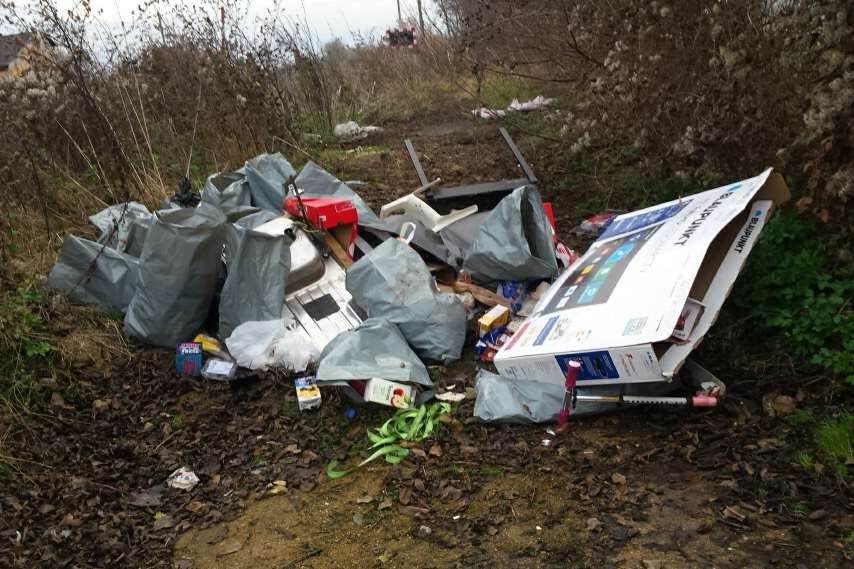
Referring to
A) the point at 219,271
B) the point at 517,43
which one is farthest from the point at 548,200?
the point at 219,271

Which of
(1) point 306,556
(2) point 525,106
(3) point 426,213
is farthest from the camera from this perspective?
(2) point 525,106

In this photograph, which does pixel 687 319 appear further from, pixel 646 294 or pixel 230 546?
Answer: pixel 230 546

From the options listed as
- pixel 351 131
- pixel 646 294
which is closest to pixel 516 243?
pixel 646 294

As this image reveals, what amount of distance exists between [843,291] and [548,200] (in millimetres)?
3012

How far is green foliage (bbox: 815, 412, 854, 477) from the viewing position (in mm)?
2535

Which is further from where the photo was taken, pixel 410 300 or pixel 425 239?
pixel 425 239

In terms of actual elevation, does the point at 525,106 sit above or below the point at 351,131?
below

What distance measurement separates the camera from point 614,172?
5.87 metres

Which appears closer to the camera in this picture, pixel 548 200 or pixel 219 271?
pixel 219 271

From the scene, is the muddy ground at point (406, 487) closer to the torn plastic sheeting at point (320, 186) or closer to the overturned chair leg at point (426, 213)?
the overturned chair leg at point (426, 213)

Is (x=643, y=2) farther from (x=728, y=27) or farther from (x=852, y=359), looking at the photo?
(x=852, y=359)

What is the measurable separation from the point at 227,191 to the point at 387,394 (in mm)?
2609

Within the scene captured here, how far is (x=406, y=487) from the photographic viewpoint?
9.49ft

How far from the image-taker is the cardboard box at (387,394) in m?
3.42
